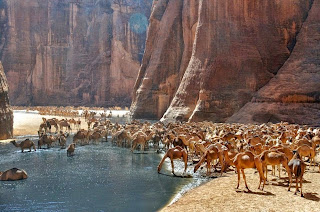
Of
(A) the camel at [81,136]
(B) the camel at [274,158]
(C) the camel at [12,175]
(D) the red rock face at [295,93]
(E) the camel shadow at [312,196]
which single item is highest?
(D) the red rock face at [295,93]

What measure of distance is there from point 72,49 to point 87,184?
86.2 meters

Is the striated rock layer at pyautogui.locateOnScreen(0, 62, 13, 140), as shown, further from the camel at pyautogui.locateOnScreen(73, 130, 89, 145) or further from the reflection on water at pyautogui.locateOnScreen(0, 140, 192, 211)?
the reflection on water at pyautogui.locateOnScreen(0, 140, 192, 211)

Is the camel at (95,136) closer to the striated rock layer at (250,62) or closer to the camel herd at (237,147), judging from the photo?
the camel herd at (237,147)

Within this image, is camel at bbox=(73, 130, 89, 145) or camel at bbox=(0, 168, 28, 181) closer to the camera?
camel at bbox=(0, 168, 28, 181)

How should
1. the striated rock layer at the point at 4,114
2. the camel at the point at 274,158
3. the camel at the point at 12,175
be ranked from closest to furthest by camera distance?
the camel at the point at 274,158
the camel at the point at 12,175
the striated rock layer at the point at 4,114

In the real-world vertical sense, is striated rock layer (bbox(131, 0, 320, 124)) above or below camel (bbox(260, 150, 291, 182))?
above

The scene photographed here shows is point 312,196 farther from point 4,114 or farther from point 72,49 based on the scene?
point 72,49

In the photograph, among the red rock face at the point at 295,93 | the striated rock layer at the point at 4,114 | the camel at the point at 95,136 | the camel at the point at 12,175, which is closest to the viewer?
the camel at the point at 12,175

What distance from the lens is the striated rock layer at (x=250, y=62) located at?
3209cm

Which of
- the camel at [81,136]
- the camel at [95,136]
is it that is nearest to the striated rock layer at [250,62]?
the camel at [95,136]

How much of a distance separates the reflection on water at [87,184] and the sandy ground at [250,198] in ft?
3.35

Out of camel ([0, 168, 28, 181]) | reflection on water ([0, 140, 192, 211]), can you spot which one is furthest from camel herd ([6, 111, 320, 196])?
camel ([0, 168, 28, 181])

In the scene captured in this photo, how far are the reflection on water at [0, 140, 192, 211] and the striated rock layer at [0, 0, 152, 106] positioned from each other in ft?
236

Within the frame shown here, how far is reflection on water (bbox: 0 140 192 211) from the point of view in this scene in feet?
36.6
